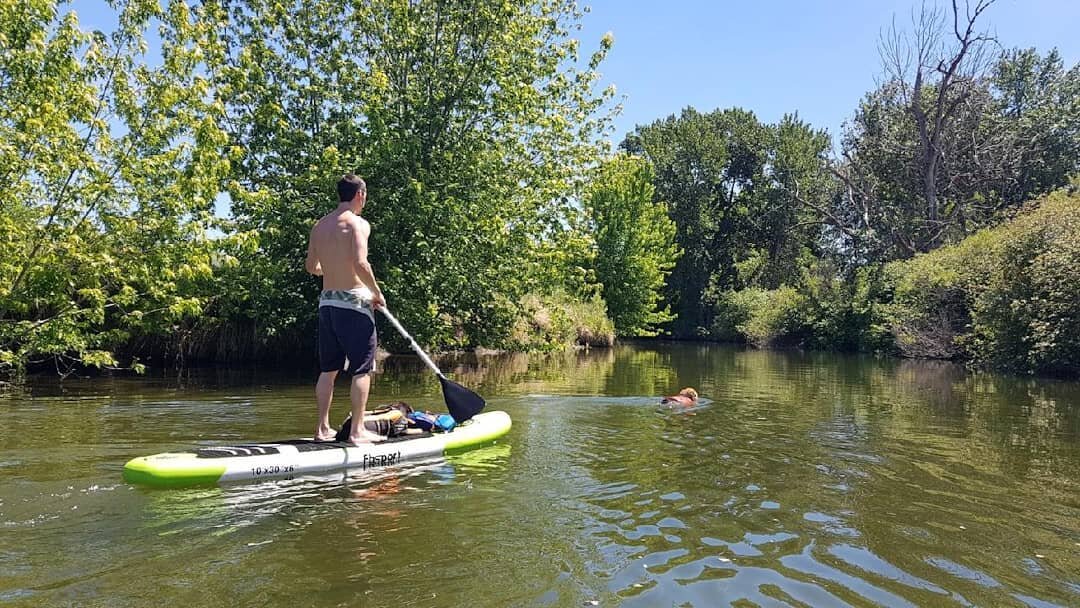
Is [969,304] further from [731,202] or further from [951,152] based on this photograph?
[731,202]

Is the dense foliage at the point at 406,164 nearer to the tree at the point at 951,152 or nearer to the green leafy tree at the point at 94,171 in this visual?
the green leafy tree at the point at 94,171

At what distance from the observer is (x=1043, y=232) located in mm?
20609

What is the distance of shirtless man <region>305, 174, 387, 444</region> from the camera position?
6.38m

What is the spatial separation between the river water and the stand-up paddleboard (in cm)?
15

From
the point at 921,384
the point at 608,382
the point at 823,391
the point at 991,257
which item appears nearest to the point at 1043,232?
the point at 991,257

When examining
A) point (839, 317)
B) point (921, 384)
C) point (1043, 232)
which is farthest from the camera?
point (839, 317)

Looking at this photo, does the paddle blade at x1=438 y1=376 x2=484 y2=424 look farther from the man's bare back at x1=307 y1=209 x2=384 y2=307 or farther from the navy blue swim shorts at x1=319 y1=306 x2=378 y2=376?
the man's bare back at x1=307 y1=209 x2=384 y2=307

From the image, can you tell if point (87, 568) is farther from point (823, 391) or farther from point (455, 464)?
point (823, 391)

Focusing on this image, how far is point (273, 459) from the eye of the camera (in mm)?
5883

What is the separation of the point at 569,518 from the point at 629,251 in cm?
3643

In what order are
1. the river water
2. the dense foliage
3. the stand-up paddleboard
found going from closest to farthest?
1. the river water
2. the stand-up paddleboard
3. the dense foliage

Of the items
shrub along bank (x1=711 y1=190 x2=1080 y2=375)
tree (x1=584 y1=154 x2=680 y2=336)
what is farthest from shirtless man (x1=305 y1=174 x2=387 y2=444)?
tree (x1=584 y1=154 x2=680 y2=336)

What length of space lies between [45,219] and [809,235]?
52.6m

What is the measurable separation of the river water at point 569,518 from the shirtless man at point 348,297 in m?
0.91
